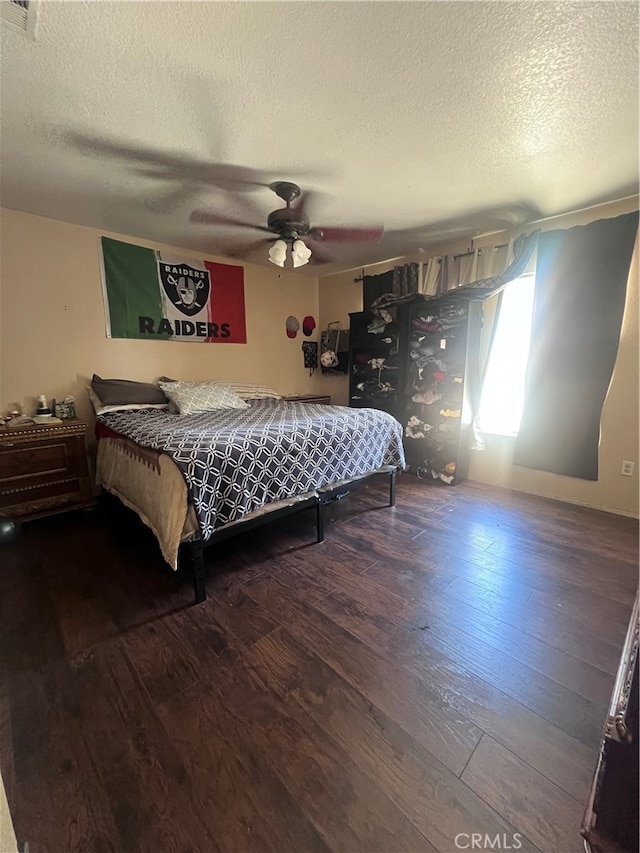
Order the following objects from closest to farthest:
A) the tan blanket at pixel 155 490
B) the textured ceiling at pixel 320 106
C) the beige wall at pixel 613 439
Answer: the textured ceiling at pixel 320 106
the tan blanket at pixel 155 490
the beige wall at pixel 613 439

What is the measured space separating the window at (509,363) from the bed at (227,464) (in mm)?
1145

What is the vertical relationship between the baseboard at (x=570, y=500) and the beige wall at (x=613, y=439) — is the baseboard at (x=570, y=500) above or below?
below

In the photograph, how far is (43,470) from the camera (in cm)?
247

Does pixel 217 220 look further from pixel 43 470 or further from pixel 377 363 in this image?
pixel 43 470

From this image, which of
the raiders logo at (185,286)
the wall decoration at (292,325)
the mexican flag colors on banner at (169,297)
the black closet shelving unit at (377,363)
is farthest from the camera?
the wall decoration at (292,325)

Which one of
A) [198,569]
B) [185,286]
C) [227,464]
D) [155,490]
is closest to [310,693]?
[198,569]

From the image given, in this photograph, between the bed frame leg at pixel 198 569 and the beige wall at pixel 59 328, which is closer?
the bed frame leg at pixel 198 569

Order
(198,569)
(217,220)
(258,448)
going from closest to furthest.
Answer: (198,569), (258,448), (217,220)

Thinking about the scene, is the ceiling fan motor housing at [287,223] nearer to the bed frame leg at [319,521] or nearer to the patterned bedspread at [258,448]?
the patterned bedspread at [258,448]

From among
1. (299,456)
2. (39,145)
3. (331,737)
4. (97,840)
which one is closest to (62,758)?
(97,840)

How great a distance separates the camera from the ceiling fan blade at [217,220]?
2.14 m

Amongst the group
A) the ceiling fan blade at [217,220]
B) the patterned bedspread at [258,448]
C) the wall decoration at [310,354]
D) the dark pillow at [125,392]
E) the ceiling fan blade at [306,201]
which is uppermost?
the ceiling fan blade at [306,201]

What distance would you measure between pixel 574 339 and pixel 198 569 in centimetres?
320

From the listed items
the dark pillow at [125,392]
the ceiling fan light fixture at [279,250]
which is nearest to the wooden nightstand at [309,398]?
the dark pillow at [125,392]
